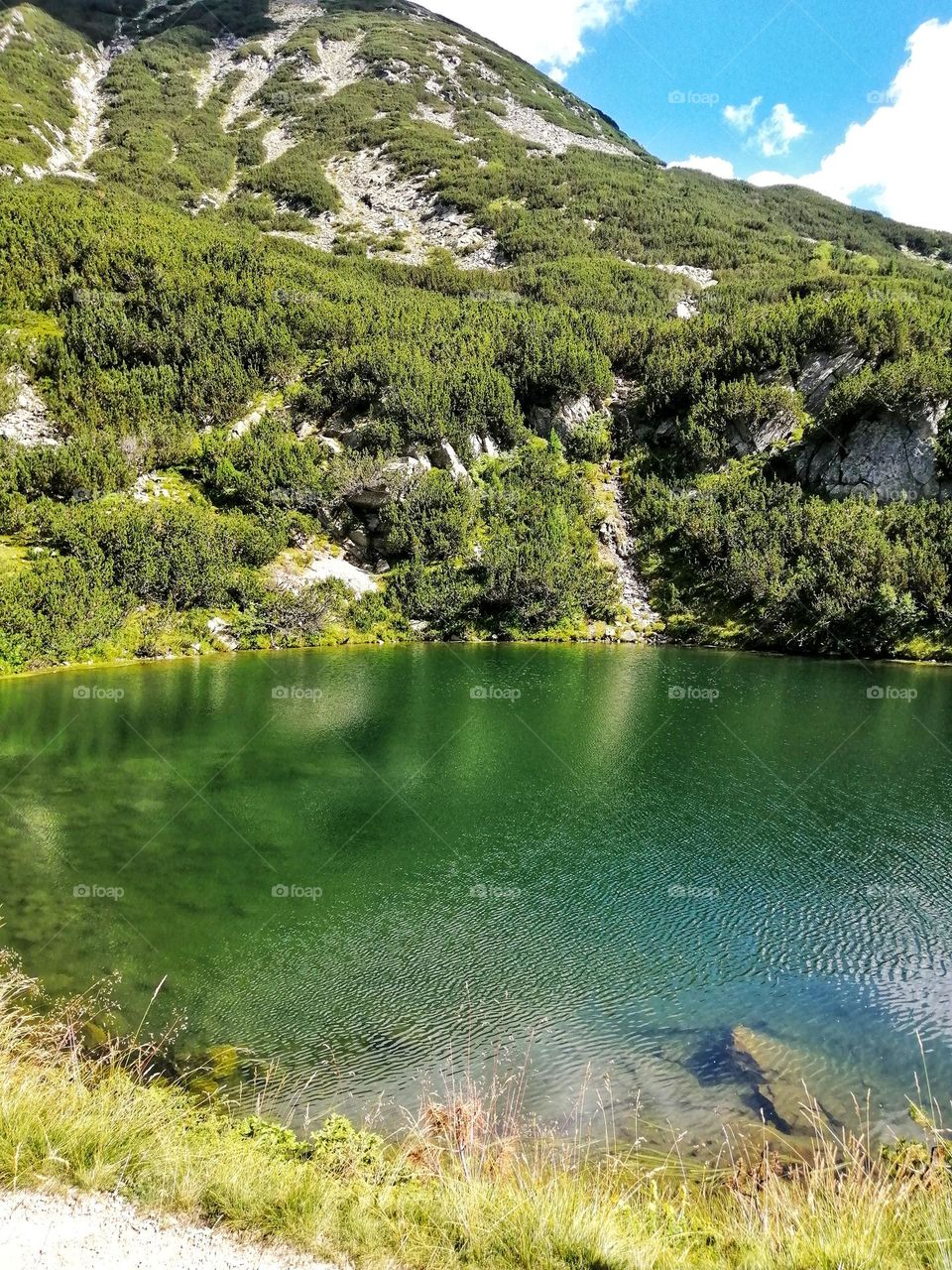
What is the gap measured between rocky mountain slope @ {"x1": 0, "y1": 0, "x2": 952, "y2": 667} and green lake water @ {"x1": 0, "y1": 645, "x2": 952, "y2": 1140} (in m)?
22.3

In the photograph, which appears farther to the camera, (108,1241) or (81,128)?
(81,128)

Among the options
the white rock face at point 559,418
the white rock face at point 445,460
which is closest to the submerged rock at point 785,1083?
the white rock face at point 445,460

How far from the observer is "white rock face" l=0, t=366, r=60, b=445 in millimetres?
52750

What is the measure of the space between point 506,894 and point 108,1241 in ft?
34.8

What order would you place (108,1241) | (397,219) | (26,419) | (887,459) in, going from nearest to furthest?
1. (108,1241)
2. (26,419)
3. (887,459)
4. (397,219)

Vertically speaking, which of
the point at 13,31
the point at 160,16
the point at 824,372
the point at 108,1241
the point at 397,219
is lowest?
the point at 108,1241

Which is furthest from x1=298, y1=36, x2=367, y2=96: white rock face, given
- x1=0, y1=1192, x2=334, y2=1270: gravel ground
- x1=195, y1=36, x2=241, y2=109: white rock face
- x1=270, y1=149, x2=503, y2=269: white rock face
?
x1=0, y1=1192, x2=334, y2=1270: gravel ground

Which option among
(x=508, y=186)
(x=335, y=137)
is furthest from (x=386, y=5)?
(x=508, y=186)

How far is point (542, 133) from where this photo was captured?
5217 inches

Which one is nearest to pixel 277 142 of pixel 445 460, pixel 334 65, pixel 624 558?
pixel 334 65

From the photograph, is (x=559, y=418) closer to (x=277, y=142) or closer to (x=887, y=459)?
(x=887, y=459)

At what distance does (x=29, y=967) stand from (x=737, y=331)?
7926cm

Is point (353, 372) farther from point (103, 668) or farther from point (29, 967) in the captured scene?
point (29, 967)

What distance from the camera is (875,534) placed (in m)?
53.6
